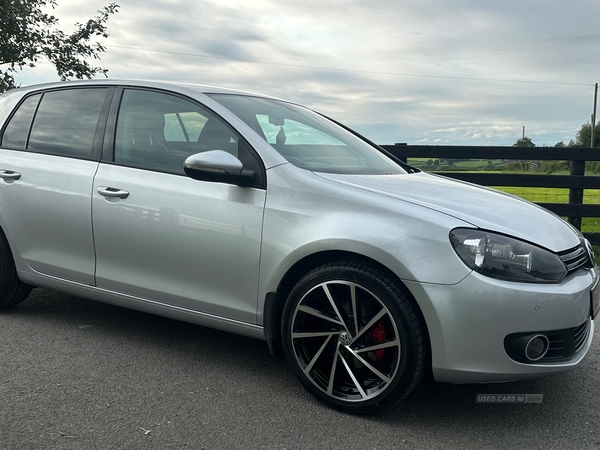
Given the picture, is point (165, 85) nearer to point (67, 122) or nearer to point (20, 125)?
point (67, 122)

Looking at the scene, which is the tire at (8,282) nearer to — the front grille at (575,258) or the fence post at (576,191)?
the front grille at (575,258)

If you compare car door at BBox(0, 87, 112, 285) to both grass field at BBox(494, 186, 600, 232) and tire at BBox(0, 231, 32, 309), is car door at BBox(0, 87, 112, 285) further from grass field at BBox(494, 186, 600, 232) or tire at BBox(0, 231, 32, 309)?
grass field at BBox(494, 186, 600, 232)

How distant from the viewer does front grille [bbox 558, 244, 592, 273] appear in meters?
2.55

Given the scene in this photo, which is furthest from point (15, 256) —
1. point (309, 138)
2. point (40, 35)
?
point (40, 35)

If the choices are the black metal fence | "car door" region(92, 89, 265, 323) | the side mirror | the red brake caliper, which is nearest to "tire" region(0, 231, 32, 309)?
"car door" region(92, 89, 265, 323)

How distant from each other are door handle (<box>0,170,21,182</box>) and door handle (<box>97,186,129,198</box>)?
2.68 feet

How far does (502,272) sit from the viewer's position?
2363 mm

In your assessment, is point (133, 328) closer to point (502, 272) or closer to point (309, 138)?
point (309, 138)

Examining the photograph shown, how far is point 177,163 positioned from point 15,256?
1.56 metres

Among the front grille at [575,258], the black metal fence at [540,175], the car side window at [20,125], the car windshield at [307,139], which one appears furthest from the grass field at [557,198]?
→ the car side window at [20,125]

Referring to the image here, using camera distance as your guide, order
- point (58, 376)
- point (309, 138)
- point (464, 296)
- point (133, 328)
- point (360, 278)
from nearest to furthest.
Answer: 1. point (464, 296)
2. point (360, 278)
3. point (58, 376)
4. point (309, 138)
5. point (133, 328)

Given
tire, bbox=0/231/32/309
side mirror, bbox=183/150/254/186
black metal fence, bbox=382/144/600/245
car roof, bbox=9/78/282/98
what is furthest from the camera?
black metal fence, bbox=382/144/600/245

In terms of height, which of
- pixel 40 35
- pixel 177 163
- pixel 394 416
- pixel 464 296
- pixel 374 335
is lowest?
pixel 394 416

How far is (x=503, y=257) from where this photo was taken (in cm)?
239
